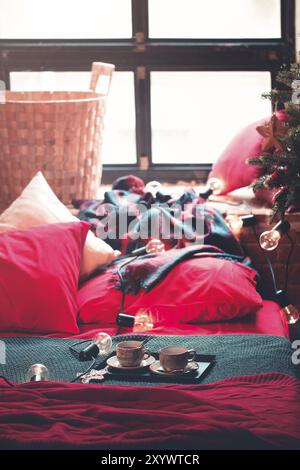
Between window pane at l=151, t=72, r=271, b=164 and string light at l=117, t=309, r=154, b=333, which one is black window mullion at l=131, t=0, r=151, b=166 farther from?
string light at l=117, t=309, r=154, b=333

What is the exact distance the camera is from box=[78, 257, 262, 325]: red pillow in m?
2.58

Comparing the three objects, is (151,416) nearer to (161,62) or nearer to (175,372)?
(175,372)

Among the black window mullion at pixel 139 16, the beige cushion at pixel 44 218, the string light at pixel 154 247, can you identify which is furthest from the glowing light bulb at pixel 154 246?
the black window mullion at pixel 139 16

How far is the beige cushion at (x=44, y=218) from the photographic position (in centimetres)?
288

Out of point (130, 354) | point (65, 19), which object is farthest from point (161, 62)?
point (130, 354)

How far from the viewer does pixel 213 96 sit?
4.01 metres

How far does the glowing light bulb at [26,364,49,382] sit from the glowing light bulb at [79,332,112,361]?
6.6 inches

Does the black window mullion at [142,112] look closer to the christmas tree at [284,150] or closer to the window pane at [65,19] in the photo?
the window pane at [65,19]

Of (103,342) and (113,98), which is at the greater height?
(113,98)

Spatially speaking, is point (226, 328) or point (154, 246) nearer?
point (226, 328)

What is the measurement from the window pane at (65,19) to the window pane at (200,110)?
297 millimetres

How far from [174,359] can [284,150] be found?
0.91 meters

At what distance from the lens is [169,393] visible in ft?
6.09
